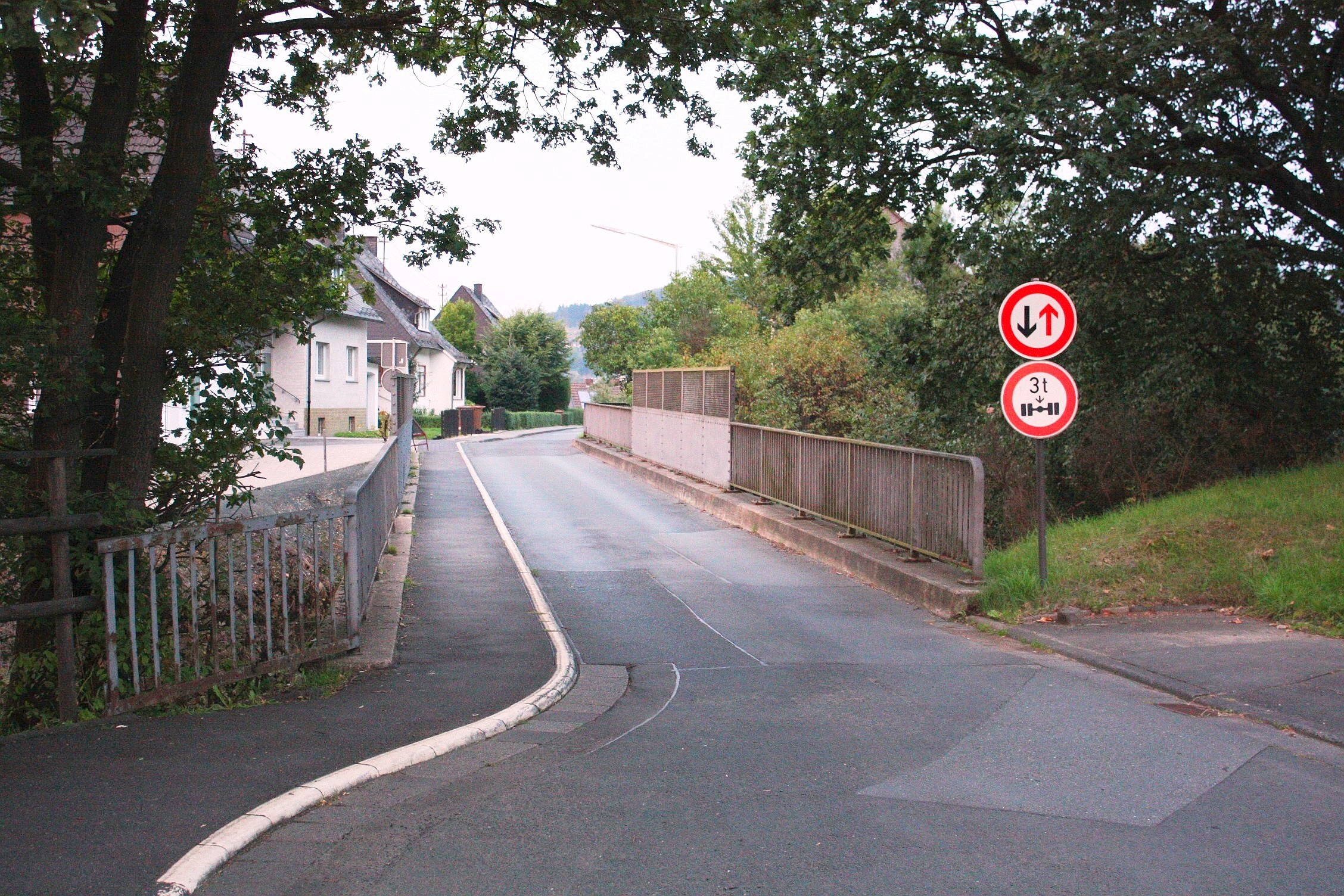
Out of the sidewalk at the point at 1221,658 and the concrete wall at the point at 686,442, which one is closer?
the sidewalk at the point at 1221,658

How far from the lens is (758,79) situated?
1295cm

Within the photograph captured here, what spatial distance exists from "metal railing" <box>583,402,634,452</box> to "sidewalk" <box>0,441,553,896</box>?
2149 cm

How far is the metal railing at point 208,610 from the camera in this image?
20.6ft

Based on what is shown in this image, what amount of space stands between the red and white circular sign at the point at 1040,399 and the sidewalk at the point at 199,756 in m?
4.57

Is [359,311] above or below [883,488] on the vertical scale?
above

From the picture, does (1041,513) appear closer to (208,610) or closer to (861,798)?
(861,798)

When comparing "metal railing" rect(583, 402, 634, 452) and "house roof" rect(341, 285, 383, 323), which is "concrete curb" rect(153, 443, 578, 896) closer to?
"metal railing" rect(583, 402, 634, 452)

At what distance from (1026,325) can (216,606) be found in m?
7.04

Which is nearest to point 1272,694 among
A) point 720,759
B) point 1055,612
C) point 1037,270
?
point 1055,612

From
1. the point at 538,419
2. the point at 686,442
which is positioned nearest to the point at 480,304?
the point at 538,419

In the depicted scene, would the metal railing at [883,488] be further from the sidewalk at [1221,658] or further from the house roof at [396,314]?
the house roof at [396,314]

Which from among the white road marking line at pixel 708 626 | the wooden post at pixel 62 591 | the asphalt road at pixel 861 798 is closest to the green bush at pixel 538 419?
the white road marking line at pixel 708 626

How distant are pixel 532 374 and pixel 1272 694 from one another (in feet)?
211

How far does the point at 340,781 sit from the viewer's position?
16.8ft
